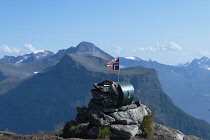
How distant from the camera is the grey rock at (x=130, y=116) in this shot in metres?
29.0

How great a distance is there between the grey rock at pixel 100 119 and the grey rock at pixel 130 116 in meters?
0.80

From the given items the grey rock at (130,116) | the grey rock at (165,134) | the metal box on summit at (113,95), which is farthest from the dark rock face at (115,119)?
the grey rock at (165,134)

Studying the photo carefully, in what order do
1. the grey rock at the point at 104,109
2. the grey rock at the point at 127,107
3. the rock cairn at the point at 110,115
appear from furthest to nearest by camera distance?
the grey rock at the point at 127,107 < the grey rock at the point at 104,109 < the rock cairn at the point at 110,115

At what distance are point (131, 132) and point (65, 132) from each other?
8007mm

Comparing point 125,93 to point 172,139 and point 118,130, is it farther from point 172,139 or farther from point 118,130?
point 172,139

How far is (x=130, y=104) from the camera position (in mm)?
31484

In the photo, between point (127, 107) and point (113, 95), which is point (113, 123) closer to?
point (127, 107)

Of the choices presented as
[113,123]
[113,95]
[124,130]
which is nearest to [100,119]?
[113,123]

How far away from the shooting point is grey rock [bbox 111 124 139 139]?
27359 mm

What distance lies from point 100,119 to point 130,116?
3757 mm

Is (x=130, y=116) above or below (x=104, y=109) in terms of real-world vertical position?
below

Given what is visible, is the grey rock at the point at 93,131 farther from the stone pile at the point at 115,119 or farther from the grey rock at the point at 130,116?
the grey rock at the point at 130,116

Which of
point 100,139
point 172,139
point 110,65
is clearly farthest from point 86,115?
point 172,139

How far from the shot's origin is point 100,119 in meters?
28.0
